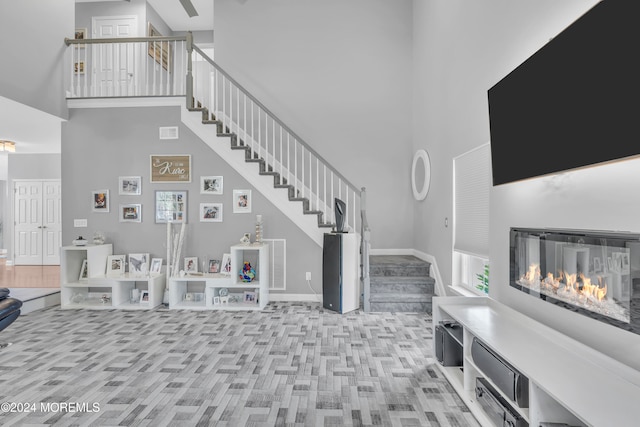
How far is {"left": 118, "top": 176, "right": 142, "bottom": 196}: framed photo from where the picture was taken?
5.42 meters

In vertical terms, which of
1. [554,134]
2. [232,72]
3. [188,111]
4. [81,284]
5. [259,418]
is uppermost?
[232,72]

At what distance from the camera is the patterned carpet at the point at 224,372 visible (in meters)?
2.36

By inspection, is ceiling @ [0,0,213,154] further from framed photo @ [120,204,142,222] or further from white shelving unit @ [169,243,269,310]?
white shelving unit @ [169,243,269,310]

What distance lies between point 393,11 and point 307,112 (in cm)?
255

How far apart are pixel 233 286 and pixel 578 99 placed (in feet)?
14.6

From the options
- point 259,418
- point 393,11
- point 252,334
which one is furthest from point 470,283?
point 393,11

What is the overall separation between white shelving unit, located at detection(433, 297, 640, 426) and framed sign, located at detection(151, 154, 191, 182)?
4.46 metres

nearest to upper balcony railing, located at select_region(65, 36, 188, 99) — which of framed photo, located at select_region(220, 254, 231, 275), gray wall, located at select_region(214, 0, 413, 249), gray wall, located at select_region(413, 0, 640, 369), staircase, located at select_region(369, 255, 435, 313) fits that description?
gray wall, located at select_region(214, 0, 413, 249)

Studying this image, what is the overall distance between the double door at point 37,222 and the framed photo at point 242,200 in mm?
5788

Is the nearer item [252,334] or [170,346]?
[170,346]

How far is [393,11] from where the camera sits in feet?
21.1

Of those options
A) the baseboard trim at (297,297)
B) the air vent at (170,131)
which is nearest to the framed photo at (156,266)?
the baseboard trim at (297,297)

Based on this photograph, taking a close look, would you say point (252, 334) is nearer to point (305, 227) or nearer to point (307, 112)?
point (305, 227)

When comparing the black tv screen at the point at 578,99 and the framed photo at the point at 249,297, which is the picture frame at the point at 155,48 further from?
the black tv screen at the point at 578,99
